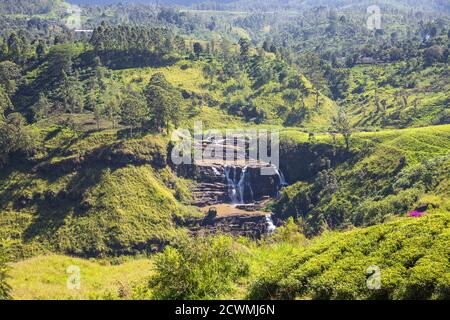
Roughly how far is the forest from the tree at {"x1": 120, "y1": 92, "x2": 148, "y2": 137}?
0.27 meters

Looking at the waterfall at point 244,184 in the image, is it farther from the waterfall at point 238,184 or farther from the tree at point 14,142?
the tree at point 14,142

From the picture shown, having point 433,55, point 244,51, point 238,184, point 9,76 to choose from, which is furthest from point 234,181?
point 433,55

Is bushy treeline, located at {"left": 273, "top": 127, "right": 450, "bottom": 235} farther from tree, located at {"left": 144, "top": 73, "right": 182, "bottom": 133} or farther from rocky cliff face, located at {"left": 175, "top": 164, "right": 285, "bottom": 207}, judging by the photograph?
tree, located at {"left": 144, "top": 73, "right": 182, "bottom": 133}

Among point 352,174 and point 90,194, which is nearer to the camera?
point 90,194

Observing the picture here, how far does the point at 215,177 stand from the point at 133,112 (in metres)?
19.2

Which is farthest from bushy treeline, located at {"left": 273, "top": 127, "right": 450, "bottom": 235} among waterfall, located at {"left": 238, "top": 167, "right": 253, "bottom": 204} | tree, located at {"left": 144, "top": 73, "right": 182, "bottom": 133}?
tree, located at {"left": 144, "top": 73, "right": 182, "bottom": 133}

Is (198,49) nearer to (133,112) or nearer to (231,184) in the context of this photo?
(133,112)

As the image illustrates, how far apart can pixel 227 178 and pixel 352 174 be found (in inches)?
889

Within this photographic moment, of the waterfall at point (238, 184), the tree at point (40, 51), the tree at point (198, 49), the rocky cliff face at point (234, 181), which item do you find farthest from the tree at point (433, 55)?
the tree at point (40, 51)

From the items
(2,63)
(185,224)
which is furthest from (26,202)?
(2,63)

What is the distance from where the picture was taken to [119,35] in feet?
434

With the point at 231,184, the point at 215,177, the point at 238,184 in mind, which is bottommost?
the point at 238,184

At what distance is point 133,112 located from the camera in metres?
89.3
